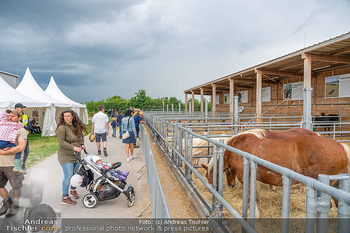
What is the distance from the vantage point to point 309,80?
374 inches

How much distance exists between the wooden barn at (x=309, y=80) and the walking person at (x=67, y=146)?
21.0ft

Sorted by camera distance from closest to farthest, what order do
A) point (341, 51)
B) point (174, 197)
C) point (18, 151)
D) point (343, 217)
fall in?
point (343, 217) → point (18, 151) → point (174, 197) → point (341, 51)

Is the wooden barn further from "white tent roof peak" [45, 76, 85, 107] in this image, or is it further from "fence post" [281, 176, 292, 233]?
"white tent roof peak" [45, 76, 85, 107]

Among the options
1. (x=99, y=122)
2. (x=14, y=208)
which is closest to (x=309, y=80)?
(x=99, y=122)

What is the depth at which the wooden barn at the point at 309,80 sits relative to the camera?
9312 mm

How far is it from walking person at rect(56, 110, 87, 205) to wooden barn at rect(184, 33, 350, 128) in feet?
21.0

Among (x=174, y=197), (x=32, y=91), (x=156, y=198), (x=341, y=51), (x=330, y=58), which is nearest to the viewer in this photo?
(x=156, y=198)

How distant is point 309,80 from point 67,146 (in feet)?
32.5

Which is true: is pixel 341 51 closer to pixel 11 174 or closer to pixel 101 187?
pixel 101 187

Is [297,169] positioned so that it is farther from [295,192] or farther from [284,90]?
[284,90]

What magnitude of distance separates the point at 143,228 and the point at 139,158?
458 centimetres

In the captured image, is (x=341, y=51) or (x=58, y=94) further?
(x=58, y=94)

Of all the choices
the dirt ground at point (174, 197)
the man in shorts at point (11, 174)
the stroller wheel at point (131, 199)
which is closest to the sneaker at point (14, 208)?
the man in shorts at point (11, 174)

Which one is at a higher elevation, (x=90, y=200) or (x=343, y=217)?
(x=343, y=217)
